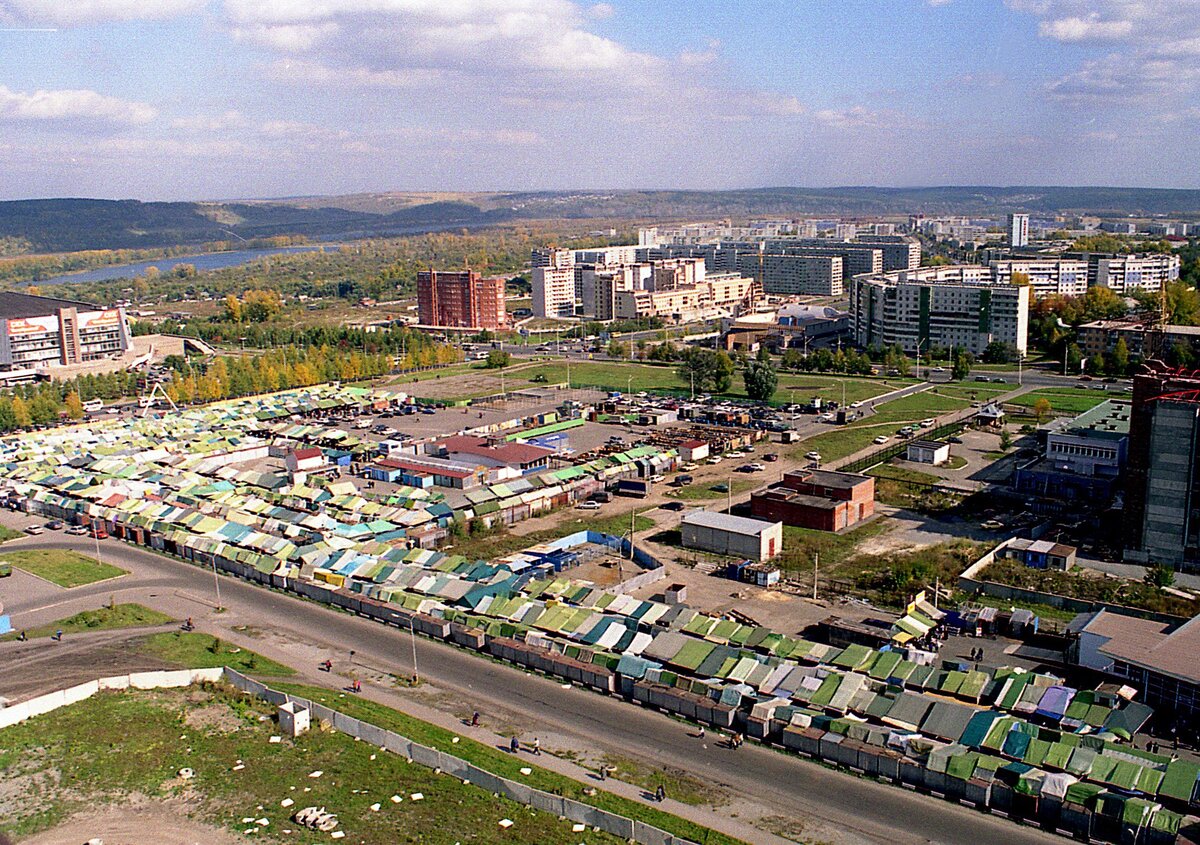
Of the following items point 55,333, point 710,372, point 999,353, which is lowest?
point 710,372

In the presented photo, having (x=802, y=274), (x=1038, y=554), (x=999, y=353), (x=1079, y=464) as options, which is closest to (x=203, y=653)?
(x=1038, y=554)

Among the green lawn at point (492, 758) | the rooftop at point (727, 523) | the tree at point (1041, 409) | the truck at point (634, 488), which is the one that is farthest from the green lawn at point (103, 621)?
the tree at point (1041, 409)

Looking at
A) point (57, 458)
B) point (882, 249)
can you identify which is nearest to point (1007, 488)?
point (57, 458)

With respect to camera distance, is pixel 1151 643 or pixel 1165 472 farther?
pixel 1165 472

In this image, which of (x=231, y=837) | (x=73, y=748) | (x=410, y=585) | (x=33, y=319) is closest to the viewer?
(x=231, y=837)

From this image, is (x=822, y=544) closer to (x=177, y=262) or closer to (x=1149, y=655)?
(x=1149, y=655)

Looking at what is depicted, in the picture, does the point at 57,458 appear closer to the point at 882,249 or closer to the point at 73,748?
the point at 73,748

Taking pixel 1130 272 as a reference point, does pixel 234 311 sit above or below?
below
